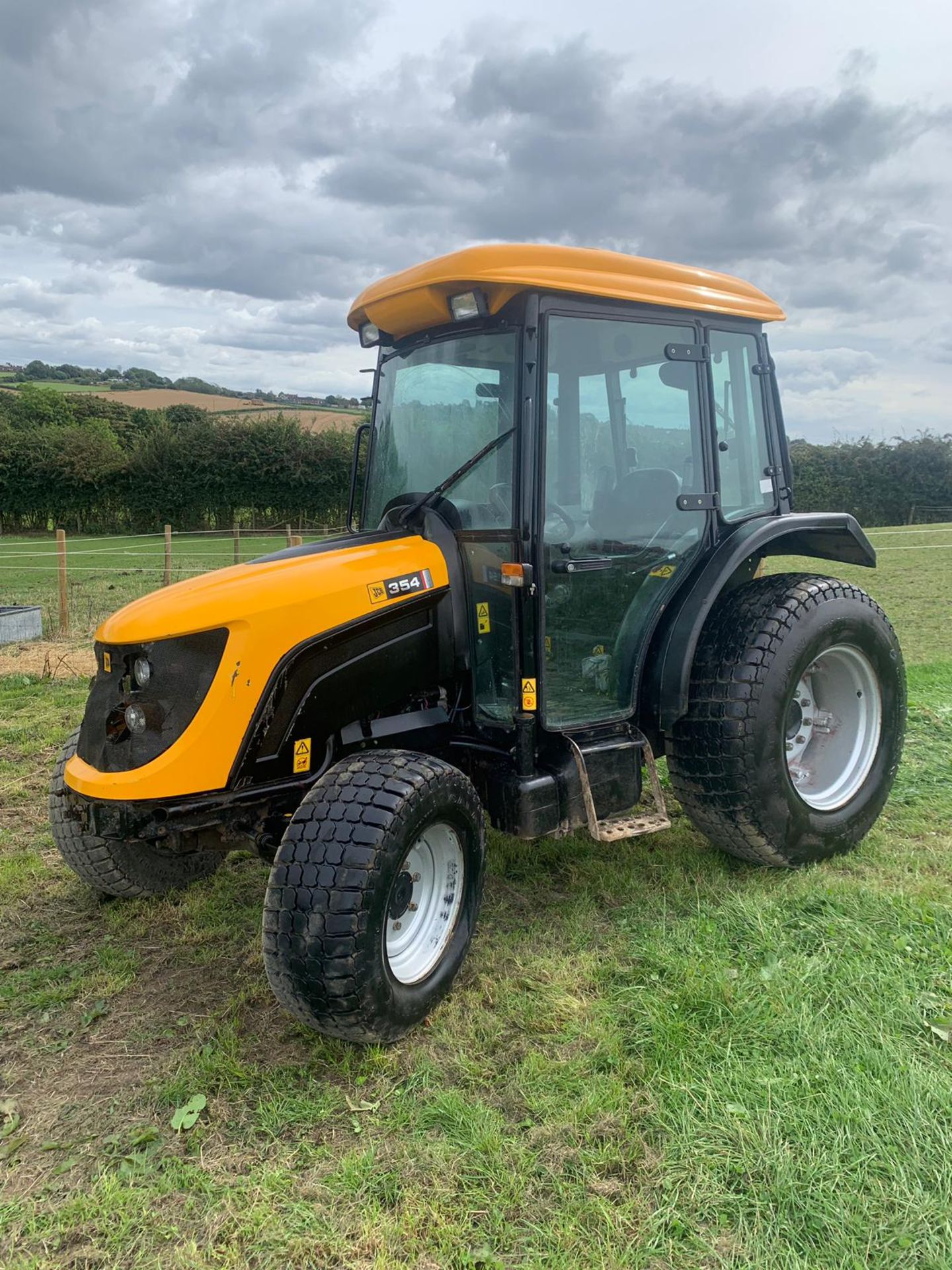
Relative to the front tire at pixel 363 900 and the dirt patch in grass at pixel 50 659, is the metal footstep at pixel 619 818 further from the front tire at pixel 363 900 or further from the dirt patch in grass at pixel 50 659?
the dirt patch in grass at pixel 50 659

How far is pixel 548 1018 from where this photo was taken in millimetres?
2746

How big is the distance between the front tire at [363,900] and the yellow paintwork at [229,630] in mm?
334

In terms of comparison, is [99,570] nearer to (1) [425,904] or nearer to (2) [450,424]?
(2) [450,424]

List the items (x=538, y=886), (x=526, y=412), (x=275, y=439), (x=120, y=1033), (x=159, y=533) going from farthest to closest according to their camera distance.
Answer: (x=275, y=439) → (x=159, y=533) → (x=538, y=886) → (x=526, y=412) → (x=120, y=1033)

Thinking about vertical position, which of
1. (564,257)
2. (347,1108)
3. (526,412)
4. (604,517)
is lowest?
(347,1108)

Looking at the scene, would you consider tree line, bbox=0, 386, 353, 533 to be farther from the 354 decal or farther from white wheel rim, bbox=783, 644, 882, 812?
the 354 decal

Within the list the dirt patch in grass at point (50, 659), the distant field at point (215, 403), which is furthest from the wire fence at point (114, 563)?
the distant field at point (215, 403)

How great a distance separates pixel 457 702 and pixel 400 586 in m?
0.58

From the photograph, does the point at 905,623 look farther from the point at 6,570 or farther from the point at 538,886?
the point at 6,570

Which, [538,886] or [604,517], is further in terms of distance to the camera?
[538,886]

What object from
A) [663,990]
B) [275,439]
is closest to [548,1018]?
[663,990]

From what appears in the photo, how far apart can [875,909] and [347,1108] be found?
6.61ft

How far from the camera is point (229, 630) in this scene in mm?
2709

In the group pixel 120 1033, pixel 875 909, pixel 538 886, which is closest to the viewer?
pixel 120 1033
